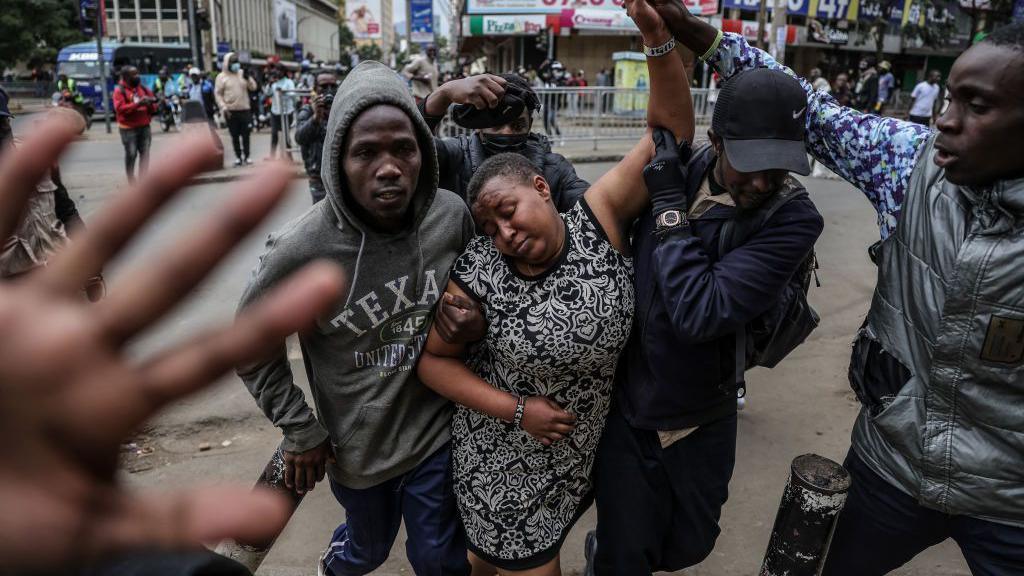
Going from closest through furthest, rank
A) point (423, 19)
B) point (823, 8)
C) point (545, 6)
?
point (545, 6) → point (823, 8) → point (423, 19)

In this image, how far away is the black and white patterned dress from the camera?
6.36 ft

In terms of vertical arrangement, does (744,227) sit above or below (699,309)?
above

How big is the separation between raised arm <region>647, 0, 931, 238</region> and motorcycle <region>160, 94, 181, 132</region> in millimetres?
20736

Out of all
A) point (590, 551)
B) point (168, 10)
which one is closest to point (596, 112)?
point (590, 551)

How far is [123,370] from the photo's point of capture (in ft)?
1.94

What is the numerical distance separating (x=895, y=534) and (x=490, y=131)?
6.81ft

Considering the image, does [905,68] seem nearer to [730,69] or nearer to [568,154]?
[568,154]

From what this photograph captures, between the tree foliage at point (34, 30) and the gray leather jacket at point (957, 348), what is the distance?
124 feet

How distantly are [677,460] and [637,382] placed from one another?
10.8 inches

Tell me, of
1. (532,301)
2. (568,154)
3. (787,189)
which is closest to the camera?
(787,189)

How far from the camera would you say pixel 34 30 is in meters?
33.8

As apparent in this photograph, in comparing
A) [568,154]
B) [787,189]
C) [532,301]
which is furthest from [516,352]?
[568,154]

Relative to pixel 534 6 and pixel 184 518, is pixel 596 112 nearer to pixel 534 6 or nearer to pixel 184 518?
pixel 184 518

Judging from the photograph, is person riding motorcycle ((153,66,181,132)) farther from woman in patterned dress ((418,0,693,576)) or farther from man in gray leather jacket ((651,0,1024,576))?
man in gray leather jacket ((651,0,1024,576))
